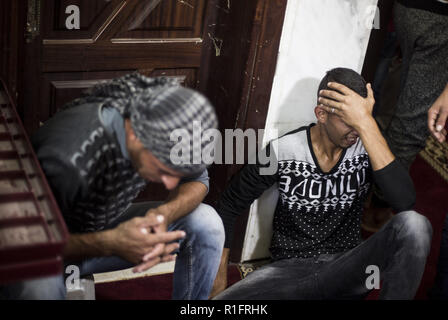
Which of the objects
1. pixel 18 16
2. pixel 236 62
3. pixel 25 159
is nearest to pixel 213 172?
pixel 236 62

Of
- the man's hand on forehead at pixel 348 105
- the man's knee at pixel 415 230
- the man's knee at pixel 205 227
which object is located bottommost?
the man's knee at pixel 205 227

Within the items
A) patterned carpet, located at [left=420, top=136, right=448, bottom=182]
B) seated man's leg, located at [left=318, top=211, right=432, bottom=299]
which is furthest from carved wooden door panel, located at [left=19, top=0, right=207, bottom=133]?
patterned carpet, located at [left=420, top=136, right=448, bottom=182]

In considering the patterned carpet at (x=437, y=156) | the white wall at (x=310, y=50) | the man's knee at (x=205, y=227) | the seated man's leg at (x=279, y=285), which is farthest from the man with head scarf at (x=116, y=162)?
the patterned carpet at (x=437, y=156)

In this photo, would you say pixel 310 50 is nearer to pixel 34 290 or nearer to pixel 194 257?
pixel 194 257

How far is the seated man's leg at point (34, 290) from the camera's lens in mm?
1804

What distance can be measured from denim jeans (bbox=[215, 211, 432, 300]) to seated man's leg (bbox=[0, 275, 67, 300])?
2.63ft

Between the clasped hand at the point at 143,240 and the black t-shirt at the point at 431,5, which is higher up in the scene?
the black t-shirt at the point at 431,5

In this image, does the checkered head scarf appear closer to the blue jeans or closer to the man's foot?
the blue jeans

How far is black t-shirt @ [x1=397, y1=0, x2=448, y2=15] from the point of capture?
112 inches

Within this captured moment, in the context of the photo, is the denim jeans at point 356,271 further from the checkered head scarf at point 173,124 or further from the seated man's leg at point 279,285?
the checkered head scarf at point 173,124

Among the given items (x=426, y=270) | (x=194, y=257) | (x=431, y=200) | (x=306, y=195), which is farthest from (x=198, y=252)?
(x=431, y=200)

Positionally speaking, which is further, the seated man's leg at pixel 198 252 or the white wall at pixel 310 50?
the white wall at pixel 310 50

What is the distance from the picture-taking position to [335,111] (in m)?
2.49

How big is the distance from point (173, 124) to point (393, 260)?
3.55 ft
